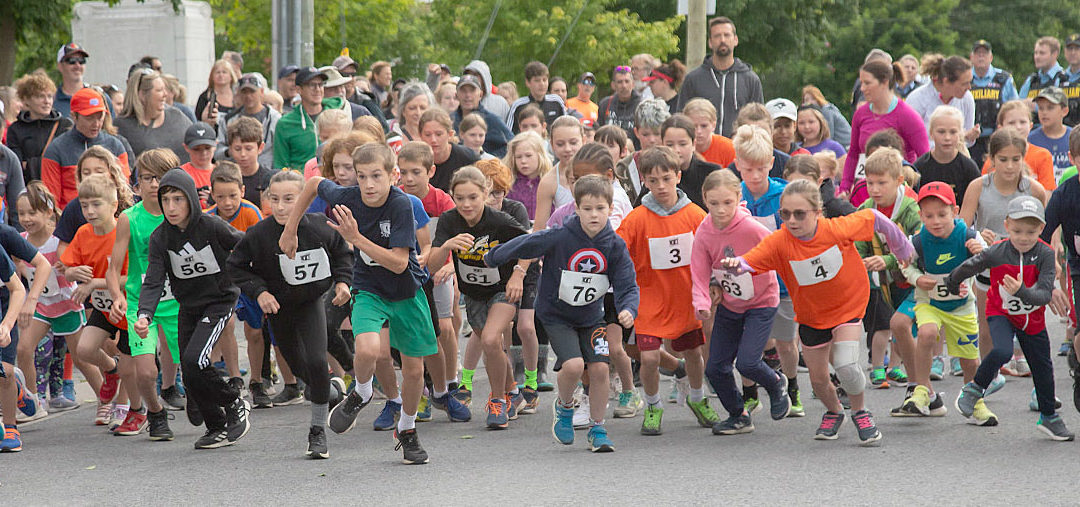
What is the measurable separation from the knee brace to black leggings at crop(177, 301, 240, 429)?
349 centimetres

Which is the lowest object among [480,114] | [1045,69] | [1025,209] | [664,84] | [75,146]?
[1025,209]

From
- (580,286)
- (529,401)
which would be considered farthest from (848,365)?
(529,401)

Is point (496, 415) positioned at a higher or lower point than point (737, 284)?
lower

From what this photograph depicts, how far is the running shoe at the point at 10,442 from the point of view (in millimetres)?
8203

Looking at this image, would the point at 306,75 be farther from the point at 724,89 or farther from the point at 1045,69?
the point at 1045,69

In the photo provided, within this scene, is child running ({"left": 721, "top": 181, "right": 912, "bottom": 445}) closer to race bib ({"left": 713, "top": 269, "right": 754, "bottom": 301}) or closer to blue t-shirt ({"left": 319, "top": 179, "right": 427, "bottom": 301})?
race bib ({"left": 713, "top": 269, "right": 754, "bottom": 301})

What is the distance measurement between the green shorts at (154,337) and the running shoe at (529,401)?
88.8 inches

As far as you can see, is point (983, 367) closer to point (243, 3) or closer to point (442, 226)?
point (442, 226)

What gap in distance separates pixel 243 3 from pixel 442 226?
17.8 metres

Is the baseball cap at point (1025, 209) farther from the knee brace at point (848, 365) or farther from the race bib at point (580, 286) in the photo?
the race bib at point (580, 286)

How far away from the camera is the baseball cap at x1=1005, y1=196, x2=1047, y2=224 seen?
790cm

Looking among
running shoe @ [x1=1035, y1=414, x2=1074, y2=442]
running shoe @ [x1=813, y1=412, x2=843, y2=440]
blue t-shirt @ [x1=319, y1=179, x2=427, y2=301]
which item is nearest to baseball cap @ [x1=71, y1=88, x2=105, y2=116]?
blue t-shirt @ [x1=319, y1=179, x2=427, y2=301]

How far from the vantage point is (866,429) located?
7.93m

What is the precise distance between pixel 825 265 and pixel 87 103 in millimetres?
6131
